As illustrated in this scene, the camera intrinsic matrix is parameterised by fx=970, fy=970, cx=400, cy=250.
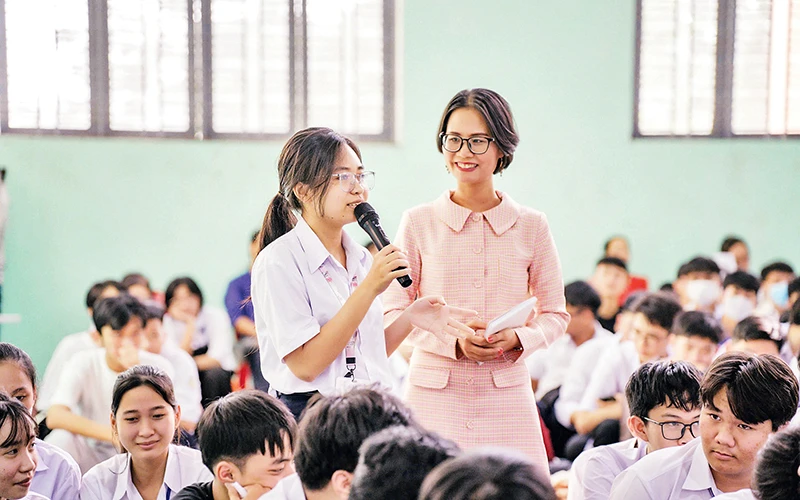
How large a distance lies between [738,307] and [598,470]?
3.28 meters

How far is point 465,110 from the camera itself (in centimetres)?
227

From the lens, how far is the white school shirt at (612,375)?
3.93 m

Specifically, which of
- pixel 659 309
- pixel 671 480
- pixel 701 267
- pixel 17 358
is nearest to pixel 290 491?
pixel 671 480

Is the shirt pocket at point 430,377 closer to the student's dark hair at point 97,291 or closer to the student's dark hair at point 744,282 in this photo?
the student's dark hair at point 97,291

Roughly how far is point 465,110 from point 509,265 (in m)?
0.38

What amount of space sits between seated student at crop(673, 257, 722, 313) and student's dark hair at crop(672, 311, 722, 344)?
5.77 feet

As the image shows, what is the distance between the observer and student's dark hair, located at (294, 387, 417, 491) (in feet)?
5.01

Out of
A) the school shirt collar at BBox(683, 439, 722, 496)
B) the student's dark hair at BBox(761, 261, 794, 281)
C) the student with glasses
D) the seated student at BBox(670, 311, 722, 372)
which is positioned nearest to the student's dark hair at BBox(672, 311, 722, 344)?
the seated student at BBox(670, 311, 722, 372)

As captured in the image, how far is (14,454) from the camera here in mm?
2090

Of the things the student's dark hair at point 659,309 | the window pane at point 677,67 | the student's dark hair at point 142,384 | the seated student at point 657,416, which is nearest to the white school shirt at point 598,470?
the seated student at point 657,416

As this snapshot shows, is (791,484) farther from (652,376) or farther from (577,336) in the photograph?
(577,336)

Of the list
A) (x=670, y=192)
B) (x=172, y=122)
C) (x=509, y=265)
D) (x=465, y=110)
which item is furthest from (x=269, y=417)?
(x=670, y=192)

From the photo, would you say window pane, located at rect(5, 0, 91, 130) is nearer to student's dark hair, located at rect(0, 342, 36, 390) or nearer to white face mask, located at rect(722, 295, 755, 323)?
student's dark hair, located at rect(0, 342, 36, 390)

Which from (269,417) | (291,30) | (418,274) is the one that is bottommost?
(269,417)
